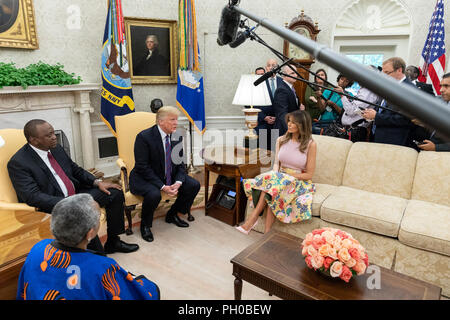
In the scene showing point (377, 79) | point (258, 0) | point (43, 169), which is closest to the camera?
point (377, 79)

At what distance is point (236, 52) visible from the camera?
5.17m

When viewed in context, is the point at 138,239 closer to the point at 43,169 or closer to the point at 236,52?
the point at 43,169

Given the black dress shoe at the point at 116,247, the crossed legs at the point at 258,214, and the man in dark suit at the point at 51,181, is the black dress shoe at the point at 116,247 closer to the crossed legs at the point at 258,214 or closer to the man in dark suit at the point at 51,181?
the man in dark suit at the point at 51,181

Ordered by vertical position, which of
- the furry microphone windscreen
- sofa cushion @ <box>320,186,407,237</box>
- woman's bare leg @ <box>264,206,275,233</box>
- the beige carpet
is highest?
the furry microphone windscreen

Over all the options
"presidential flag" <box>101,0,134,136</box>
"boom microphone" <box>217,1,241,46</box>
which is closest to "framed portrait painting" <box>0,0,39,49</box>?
"presidential flag" <box>101,0,134,136</box>

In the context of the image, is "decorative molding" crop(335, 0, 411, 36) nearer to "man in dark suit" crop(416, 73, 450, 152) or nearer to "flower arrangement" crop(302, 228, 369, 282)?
"man in dark suit" crop(416, 73, 450, 152)

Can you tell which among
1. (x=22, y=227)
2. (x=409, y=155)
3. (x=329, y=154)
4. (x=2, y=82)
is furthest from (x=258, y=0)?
(x=22, y=227)

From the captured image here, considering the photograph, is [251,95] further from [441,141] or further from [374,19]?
[374,19]

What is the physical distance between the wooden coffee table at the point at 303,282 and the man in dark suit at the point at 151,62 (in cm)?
349

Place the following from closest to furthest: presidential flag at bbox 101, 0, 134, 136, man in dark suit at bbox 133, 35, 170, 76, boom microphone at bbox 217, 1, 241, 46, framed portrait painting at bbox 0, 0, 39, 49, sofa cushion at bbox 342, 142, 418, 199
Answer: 1. boom microphone at bbox 217, 1, 241, 46
2. sofa cushion at bbox 342, 142, 418, 199
3. framed portrait painting at bbox 0, 0, 39, 49
4. presidential flag at bbox 101, 0, 134, 136
5. man in dark suit at bbox 133, 35, 170, 76

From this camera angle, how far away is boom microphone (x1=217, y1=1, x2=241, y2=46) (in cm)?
73

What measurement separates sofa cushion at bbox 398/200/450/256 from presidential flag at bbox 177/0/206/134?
3.19m

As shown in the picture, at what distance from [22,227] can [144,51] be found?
3320 millimetres

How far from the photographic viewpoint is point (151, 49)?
15.2 ft
